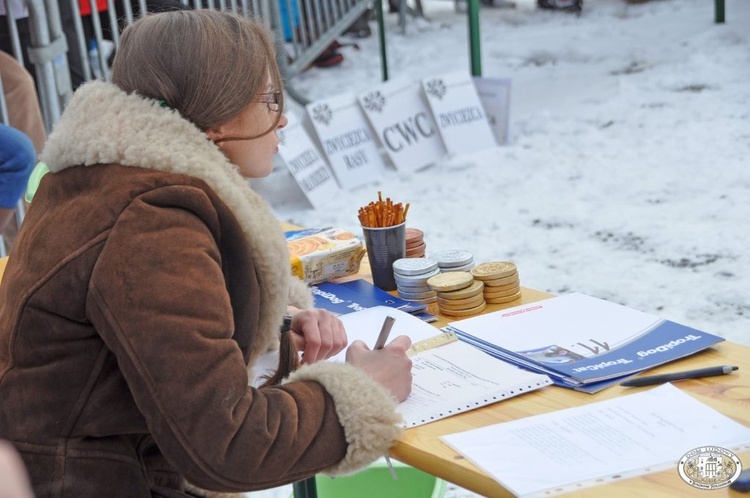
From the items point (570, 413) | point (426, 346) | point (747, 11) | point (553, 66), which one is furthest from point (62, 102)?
point (747, 11)

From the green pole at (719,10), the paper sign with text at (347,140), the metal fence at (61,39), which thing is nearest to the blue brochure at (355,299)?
the metal fence at (61,39)

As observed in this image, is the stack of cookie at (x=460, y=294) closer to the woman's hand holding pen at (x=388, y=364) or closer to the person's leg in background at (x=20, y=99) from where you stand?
the woman's hand holding pen at (x=388, y=364)

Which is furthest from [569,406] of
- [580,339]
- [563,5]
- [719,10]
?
[563,5]

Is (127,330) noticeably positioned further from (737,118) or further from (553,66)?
(553,66)

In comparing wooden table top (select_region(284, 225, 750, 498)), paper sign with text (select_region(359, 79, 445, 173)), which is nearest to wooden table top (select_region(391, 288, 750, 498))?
wooden table top (select_region(284, 225, 750, 498))

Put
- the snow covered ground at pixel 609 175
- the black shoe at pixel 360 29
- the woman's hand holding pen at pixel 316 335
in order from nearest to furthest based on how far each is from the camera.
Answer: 1. the woman's hand holding pen at pixel 316 335
2. the snow covered ground at pixel 609 175
3. the black shoe at pixel 360 29

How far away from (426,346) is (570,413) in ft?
1.15

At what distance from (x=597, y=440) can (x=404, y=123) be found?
433 centimetres

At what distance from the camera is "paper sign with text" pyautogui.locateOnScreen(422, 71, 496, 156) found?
5.53 metres

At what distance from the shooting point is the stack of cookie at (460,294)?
183cm

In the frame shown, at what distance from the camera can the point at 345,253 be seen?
6.85 ft

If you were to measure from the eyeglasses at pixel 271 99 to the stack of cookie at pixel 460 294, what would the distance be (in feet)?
1.77

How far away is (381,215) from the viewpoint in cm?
199

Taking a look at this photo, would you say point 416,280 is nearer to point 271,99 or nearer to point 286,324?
point 286,324
